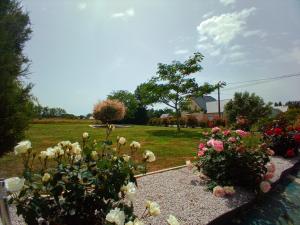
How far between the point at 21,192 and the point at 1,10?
5.74m

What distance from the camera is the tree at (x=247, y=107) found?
32.7 metres

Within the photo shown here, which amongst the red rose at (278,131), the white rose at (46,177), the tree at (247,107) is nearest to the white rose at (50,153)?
the white rose at (46,177)

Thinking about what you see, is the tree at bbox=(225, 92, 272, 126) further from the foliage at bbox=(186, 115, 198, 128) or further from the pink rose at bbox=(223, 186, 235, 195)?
the pink rose at bbox=(223, 186, 235, 195)

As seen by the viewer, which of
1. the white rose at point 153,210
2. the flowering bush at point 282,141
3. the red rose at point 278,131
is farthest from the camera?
the flowering bush at point 282,141

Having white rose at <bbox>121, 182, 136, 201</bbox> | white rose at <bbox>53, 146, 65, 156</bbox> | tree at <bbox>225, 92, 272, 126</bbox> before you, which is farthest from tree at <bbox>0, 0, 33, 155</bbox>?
tree at <bbox>225, 92, 272, 126</bbox>

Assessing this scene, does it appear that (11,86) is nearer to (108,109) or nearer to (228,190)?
(228,190)

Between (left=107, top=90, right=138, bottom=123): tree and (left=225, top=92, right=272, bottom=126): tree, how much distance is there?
14.9 metres

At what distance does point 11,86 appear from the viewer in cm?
614

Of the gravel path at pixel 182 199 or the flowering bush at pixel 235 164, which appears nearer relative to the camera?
the gravel path at pixel 182 199

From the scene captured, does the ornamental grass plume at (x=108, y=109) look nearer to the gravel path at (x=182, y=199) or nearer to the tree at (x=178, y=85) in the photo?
the tree at (x=178, y=85)

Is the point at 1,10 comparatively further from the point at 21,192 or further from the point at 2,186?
the point at 2,186

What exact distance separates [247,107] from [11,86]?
99.4 feet

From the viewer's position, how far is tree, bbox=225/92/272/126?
32688 millimetres

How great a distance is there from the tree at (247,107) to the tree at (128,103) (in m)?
14.9
